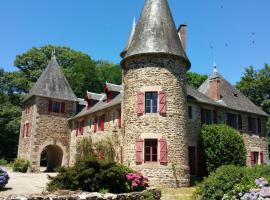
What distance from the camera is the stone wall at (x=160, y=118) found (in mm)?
16188

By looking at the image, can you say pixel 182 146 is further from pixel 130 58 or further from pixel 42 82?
pixel 42 82

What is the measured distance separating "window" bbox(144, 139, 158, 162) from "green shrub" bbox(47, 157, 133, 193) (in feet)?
18.9

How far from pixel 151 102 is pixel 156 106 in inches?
13.5

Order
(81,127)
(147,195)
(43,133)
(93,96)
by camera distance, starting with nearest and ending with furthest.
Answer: (147,195)
(81,127)
(43,133)
(93,96)

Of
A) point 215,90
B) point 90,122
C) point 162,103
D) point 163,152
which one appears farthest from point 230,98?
point 90,122

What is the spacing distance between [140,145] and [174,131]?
1935 millimetres

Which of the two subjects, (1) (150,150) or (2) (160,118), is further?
(2) (160,118)

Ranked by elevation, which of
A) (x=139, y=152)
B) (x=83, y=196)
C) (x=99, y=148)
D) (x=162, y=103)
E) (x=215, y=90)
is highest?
(x=215, y=90)

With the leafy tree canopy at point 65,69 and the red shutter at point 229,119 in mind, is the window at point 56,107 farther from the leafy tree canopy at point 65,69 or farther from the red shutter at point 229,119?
the red shutter at point 229,119

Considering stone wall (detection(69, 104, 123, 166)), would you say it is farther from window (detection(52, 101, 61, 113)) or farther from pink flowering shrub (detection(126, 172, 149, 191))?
pink flowering shrub (detection(126, 172, 149, 191))

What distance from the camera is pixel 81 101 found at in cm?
3033

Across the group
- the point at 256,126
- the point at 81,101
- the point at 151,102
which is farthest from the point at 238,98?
the point at 81,101

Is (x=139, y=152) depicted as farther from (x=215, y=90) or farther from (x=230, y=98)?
(x=230, y=98)

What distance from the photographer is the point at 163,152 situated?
16141 millimetres
